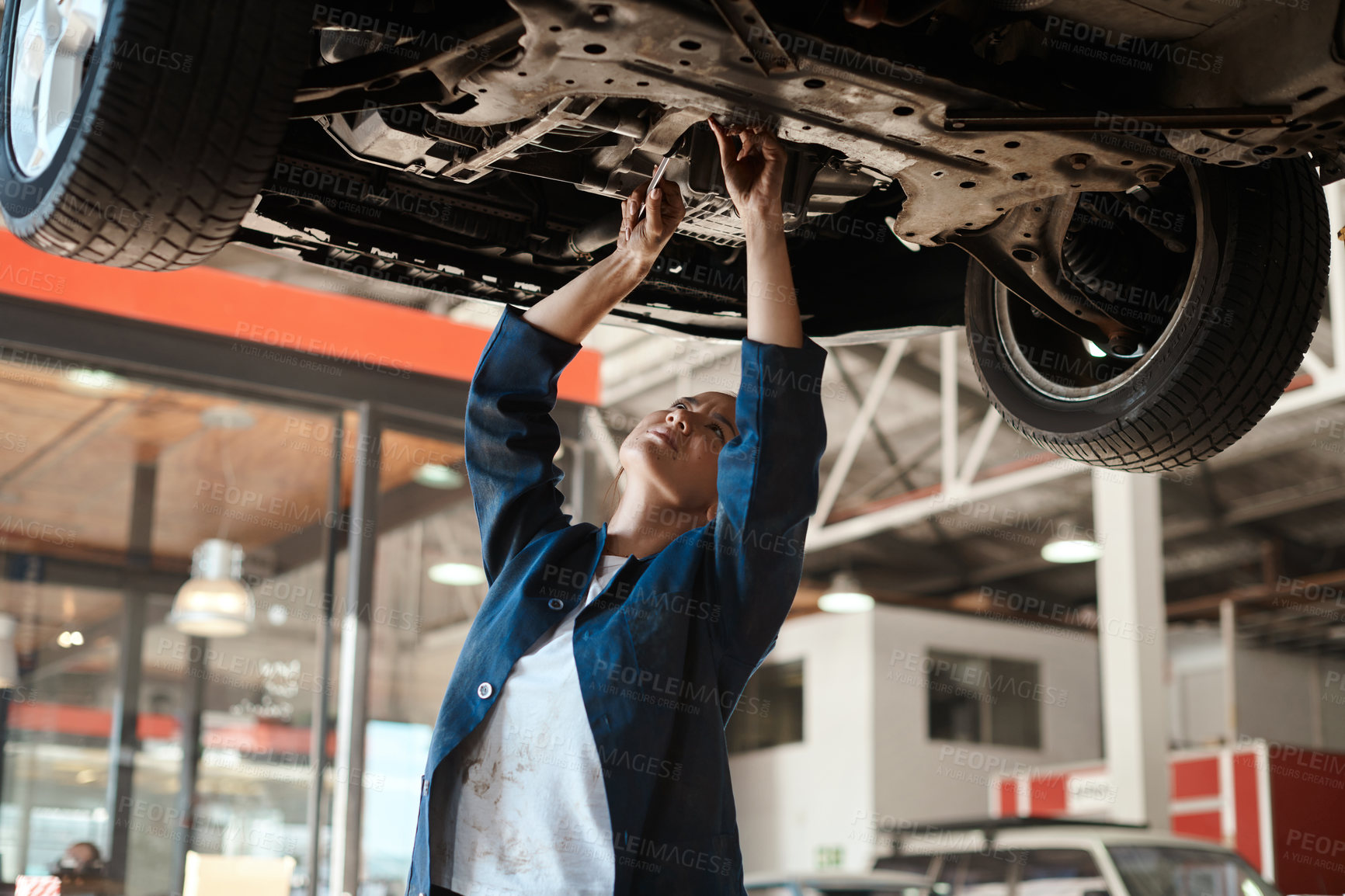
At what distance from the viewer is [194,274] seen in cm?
586

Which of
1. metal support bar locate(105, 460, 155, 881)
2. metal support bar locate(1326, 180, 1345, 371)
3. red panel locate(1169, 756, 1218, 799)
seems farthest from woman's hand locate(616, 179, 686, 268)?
red panel locate(1169, 756, 1218, 799)

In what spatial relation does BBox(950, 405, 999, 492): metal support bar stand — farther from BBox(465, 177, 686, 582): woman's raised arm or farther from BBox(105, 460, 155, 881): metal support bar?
BBox(465, 177, 686, 582): woman's raised arm

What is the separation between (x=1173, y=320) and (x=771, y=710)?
527 inches

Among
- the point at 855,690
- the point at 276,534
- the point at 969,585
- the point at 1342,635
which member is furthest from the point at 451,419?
the point at 1342,635

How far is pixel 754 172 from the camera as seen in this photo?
2008mm

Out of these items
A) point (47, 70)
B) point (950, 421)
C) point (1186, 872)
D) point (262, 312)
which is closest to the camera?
point (47, 70)

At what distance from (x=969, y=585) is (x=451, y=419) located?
11499 millimetres

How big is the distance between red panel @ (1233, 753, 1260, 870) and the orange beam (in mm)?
6302

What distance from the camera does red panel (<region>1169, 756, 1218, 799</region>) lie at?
10188 mm

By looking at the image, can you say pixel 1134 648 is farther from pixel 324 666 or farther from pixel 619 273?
pixel 619 273

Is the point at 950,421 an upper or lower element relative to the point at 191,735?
upper

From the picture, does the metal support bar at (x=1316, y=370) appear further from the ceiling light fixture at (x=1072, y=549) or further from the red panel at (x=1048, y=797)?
the red panel at (x=1048, y=797)

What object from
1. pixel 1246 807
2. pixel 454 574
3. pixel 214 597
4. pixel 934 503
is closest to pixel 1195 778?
pixel 1246 807

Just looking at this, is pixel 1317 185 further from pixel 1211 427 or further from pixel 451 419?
pixel 451 419
